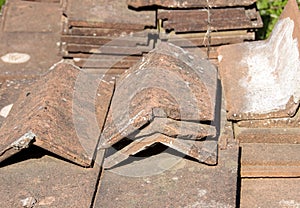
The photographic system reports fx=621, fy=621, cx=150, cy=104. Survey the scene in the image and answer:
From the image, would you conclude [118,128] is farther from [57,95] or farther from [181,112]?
[57,95]

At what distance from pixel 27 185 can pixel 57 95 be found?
79 cm

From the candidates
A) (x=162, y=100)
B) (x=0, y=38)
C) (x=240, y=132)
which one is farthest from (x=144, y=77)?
(x=0, y=38)

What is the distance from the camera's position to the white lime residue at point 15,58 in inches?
241

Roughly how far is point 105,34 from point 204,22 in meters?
0.93

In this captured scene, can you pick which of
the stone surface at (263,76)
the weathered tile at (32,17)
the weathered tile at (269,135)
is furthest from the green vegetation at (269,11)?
the weathered tile at (269,135)

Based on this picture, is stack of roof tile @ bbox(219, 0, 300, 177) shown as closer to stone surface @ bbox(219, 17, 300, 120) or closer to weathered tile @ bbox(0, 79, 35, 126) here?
stone surface @ bbox(219, 17, 300, 120)

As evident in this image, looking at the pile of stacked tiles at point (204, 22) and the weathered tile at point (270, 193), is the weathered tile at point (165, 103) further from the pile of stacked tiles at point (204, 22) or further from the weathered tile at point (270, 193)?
the pile of stacked tiles at point (204, 22)

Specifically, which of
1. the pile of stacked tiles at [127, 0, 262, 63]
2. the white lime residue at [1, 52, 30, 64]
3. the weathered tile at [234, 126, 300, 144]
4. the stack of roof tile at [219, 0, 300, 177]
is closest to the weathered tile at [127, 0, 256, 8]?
the pile of stacked tiles at [127, 0, 262, 63]

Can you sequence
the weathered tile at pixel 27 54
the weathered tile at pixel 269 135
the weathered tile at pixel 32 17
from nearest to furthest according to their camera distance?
the weathered tile at pixel 269 135, the weathered tile at pixel 27 54, the weathered tile at pixel 32 17

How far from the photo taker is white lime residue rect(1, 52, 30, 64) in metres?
6.13

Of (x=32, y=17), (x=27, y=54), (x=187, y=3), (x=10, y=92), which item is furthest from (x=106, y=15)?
(x=32, y=17)

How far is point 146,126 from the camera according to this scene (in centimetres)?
397

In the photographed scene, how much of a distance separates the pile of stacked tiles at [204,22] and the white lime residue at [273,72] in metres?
0.45

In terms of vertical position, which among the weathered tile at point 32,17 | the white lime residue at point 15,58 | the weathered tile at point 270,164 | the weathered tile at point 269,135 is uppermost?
the weathered tile at point 32,17
